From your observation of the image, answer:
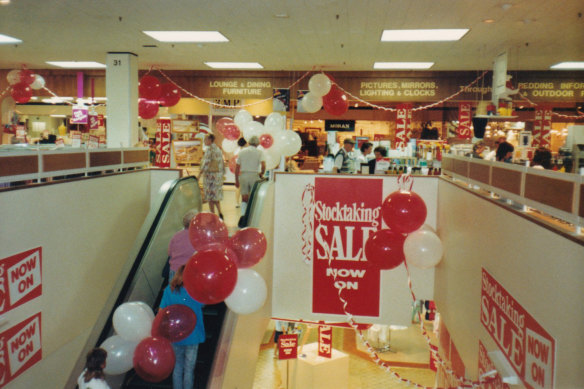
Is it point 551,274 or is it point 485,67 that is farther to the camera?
point 485,67

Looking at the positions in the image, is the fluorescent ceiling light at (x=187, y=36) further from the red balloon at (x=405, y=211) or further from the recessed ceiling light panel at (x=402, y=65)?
the red balloon at (x=405, y=211)

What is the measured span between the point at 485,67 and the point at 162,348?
8.74 m

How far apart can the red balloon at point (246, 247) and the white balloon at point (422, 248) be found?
1652 millimetres

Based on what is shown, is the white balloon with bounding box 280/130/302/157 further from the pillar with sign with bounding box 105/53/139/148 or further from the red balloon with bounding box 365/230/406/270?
the red balloon with bounding box 365/230/406/270

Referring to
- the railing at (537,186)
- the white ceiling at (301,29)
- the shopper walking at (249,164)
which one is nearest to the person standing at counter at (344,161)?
the shopper walking at (249,164)

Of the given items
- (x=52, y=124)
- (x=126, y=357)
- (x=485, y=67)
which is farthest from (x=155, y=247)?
(x=52, y=124)

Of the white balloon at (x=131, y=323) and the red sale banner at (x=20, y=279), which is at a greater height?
the red sale banner at (x=20, y=279)

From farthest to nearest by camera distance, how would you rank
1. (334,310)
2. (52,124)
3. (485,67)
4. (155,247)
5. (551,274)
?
(52,124)
(485,67)
(334,310)
(155,247)
(551,274)

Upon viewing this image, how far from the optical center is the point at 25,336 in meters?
4.67

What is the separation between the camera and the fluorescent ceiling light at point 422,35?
7.23 meters

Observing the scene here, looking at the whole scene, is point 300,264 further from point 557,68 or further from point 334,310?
point 557,68

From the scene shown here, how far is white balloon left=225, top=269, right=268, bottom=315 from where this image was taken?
4762 millimetres

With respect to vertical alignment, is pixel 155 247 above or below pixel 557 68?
below

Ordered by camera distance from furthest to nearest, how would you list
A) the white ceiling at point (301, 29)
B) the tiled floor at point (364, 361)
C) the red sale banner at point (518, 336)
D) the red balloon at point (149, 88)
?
the tiled floor at point (364, 361), the red balloon at point (149, 88), the white ceiling at point (301, 29), the red sale banner at point (518, 336)
